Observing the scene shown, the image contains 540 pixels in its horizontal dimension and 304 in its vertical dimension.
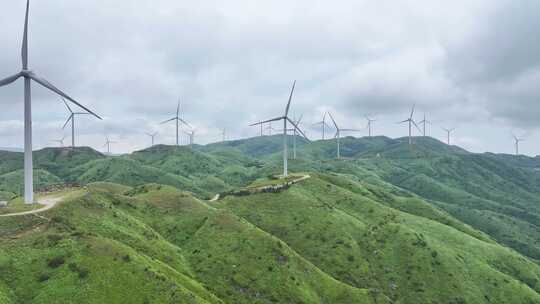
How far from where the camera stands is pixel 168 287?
352ft

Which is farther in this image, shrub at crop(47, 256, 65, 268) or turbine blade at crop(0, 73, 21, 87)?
turbine blade at crop(0, 73, 21, 87)

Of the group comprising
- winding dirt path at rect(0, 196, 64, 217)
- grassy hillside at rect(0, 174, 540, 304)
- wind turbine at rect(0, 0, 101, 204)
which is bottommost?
grassy hillside at rect(0, 174, 540, 304)

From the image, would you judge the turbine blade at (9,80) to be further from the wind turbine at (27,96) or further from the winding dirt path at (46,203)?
the winding dirt path at (46,203)

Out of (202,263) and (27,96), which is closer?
(27,96)

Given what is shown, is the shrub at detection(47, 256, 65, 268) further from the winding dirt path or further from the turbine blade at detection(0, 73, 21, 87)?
the turbine blade at detection(0, 73, 21, 87)

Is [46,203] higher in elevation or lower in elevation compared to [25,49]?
lower

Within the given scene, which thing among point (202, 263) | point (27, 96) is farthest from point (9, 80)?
point (202, 263)

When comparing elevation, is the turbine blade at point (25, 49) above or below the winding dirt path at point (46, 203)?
above

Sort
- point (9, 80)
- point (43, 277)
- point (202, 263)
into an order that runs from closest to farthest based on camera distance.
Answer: point (43, 277) → point (9, 80) → point (202, 263)

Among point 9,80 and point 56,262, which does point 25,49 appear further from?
point 56,262

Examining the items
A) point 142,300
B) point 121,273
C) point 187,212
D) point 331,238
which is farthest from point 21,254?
point 331,238

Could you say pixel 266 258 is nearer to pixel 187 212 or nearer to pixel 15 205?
pixel 187 212

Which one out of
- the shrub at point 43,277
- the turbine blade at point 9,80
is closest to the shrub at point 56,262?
the shrub at point 43,277

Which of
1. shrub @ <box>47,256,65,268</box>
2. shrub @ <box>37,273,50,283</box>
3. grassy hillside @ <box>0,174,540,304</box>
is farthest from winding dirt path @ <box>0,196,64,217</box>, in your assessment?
shrub @ <box>37,273,50,283</box>
